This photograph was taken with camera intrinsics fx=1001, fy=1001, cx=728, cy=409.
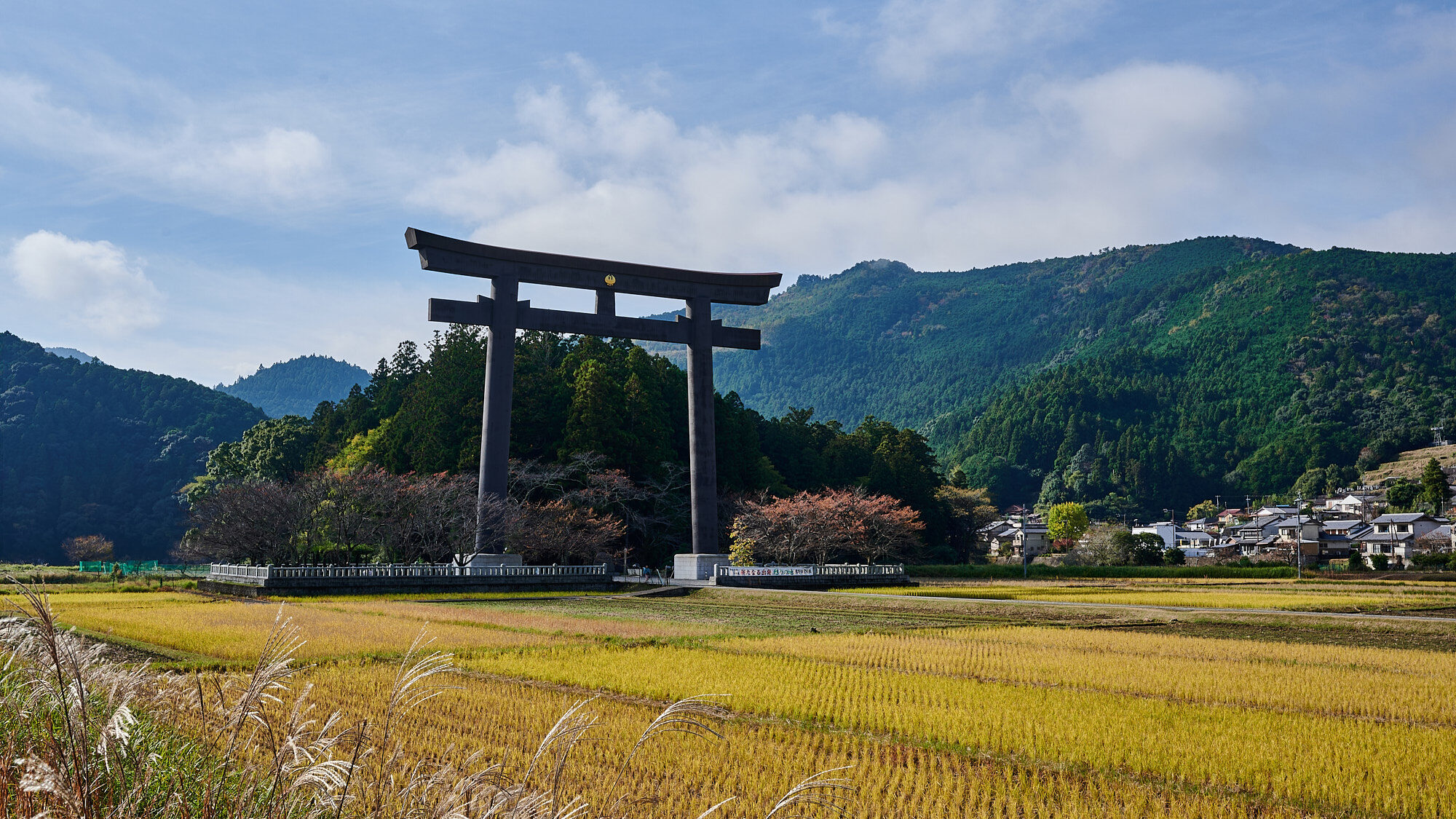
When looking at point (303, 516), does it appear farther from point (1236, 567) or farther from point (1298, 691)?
point (1236, 567)

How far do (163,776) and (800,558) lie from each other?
43.5 metres

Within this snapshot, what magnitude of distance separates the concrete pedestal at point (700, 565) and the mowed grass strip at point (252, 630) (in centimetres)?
1620

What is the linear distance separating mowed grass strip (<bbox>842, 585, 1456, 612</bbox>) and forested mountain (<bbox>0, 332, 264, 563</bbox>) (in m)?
86.9

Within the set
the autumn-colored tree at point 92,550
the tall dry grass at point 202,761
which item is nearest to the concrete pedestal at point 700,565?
the tall dry grass at point 202,761

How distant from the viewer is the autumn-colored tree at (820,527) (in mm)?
45438

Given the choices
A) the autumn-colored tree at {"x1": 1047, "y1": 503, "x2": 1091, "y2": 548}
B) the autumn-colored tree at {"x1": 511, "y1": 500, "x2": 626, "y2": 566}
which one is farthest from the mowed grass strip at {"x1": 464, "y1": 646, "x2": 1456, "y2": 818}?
the autumn-colored tree at {"x1": 1047, "y1": 503, "x2": 1091, "y2": 548}

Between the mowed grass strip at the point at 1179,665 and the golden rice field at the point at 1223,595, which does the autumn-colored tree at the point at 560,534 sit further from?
the mowed grass strip at the point at 1179,665

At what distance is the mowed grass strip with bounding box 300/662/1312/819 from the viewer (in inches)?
306

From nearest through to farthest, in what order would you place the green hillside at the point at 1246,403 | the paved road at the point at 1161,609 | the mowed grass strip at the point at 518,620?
1. the mowed grass strip at the point at 518,620
2. the paved road at the point at 1161,609
3. the green hillside at the point at 1246,403

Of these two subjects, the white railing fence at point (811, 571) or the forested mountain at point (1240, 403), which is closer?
the white railing fence at point (811, 571)

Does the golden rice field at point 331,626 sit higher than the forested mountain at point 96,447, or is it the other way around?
the forested mountain at point 96,447

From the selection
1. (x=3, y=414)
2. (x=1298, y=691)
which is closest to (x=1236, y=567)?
(x=1298, y=691)

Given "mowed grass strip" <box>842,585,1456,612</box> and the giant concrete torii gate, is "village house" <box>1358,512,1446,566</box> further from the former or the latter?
the giant concrete torii gate

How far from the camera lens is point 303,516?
39.0m
